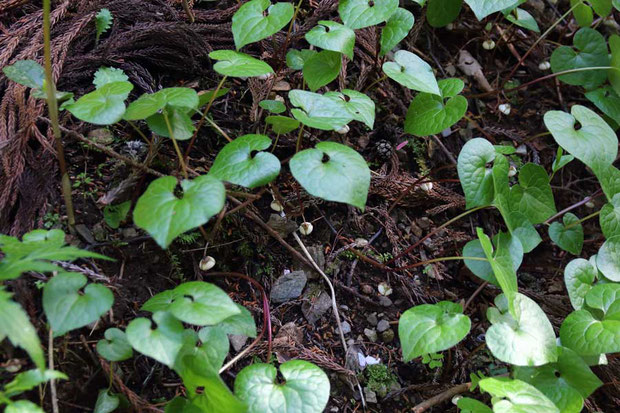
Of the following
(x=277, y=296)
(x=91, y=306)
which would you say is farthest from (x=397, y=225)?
(x=91, y=306)

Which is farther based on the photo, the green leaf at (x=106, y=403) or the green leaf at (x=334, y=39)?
the green leaf at (x=334, y=39)

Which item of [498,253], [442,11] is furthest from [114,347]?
[442,11]

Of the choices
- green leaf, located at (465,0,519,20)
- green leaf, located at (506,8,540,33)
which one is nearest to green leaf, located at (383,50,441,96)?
green leaf, located at (465,0,519,20)

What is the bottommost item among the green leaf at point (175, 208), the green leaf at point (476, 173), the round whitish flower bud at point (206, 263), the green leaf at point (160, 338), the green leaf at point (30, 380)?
the round whitish flower bud at point (206, 263)

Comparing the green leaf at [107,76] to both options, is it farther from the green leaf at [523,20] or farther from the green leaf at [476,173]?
the green leaf at [523,20]

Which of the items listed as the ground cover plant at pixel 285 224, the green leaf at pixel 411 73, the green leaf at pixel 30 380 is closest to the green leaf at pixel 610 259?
the ground cover plant at pixel 285 224

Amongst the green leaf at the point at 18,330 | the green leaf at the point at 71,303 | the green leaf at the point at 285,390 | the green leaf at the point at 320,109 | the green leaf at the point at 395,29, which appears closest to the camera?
the green leaf at the point at 18,330
